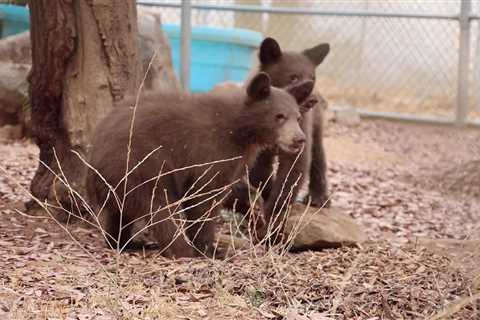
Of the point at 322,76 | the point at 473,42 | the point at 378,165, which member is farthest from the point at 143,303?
the point at 322,76

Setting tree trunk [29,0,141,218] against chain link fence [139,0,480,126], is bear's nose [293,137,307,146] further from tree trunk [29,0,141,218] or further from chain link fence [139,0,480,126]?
chain link fence [139,0,480,126]

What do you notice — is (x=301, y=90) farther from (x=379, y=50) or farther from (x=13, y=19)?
(x=379, y=50)

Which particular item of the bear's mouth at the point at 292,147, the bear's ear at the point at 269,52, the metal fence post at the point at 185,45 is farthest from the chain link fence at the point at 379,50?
the bear's mouth at the point at 292,147

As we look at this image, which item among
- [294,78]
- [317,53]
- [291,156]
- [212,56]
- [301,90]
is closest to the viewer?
[301,90]

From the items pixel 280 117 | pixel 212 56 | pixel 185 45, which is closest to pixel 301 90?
pixel 280 117

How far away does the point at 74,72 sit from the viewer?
6.93m

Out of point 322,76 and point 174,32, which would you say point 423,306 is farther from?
point 322,76

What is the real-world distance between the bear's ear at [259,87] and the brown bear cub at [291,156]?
20.3 inches

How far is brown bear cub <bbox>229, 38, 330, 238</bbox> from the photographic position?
7316 millimetres

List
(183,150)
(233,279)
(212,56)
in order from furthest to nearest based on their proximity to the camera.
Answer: (212,56)
(183,150)
(233,279)

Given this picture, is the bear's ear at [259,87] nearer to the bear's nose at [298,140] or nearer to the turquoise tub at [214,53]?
the bear's nose at [298,140]

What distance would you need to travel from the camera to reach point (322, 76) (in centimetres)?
1537

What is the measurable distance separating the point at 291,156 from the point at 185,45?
16.1 ft

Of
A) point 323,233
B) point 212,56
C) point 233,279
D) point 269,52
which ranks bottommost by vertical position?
point 323,233
